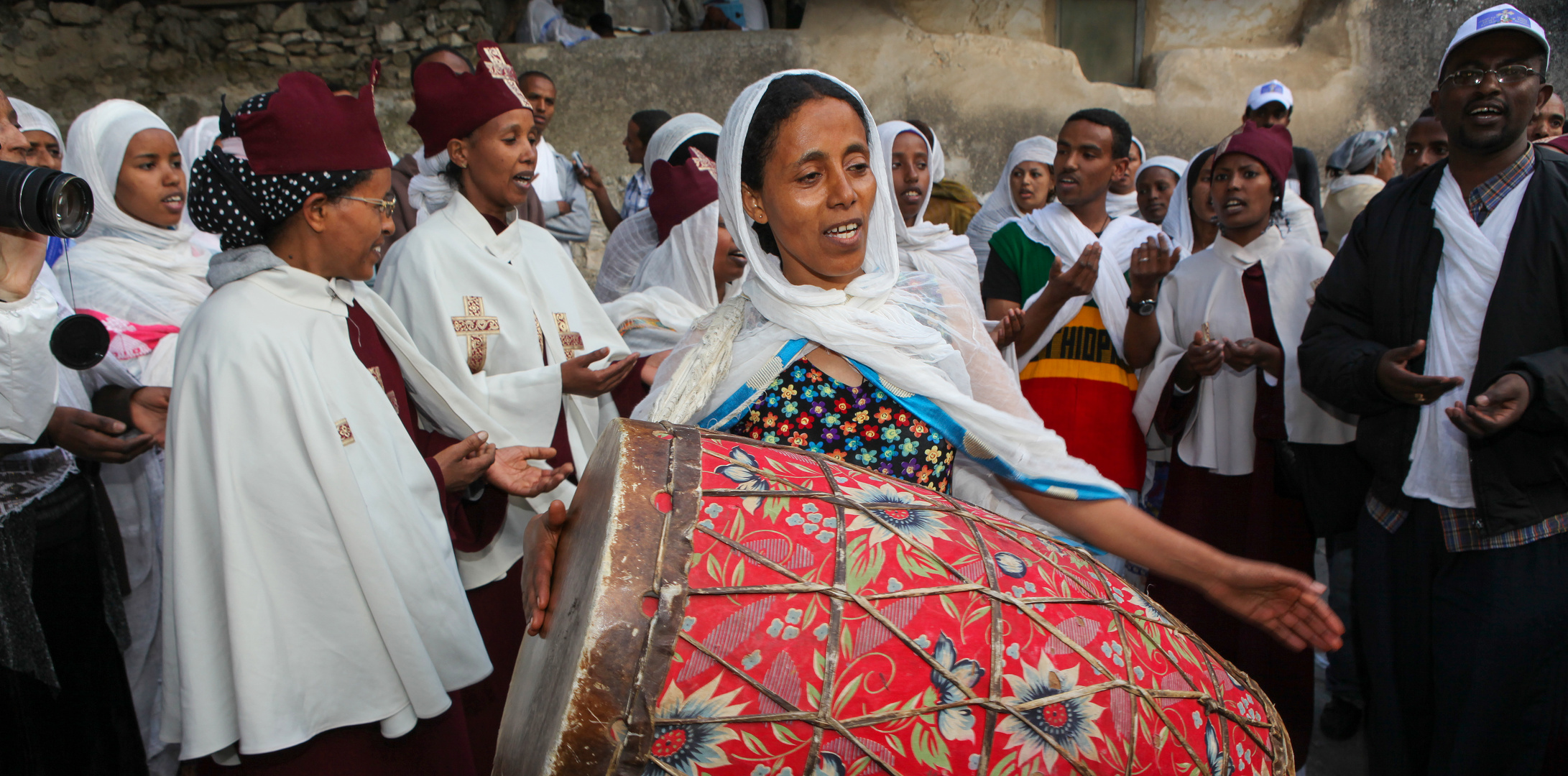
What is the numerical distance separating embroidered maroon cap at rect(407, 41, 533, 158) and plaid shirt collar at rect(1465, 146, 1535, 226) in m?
3.05

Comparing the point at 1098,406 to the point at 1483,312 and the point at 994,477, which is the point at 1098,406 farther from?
the point at 994,477

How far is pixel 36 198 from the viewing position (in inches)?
79.3

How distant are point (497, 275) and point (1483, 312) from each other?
3.02 meters

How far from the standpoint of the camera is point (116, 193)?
3.33 m

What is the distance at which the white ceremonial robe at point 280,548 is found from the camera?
201 centimetres

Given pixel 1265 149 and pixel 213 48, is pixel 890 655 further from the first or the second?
pixel 213 48

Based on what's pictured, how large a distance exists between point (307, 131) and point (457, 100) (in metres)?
0.95

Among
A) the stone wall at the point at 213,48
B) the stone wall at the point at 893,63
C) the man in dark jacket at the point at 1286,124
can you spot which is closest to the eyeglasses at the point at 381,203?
the man in dark jacket at the point at 1286,124

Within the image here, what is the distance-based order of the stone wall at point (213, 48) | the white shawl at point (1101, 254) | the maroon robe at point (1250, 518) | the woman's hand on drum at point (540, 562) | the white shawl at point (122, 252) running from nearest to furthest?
the woman's hand on drum at point (540, 562), the white shawl at point (122, 252), the maroon robe at point (1250, 518), the white shawl at point (1101, 254), the stone wall at point (213, 48)

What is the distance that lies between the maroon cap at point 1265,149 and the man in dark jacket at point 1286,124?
6.97ft

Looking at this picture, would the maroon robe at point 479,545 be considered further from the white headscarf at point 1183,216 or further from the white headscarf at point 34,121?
the white headscarf at point 1183,216

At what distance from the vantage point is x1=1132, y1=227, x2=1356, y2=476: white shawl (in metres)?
3.66

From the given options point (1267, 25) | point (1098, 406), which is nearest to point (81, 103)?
point (1098, 406)

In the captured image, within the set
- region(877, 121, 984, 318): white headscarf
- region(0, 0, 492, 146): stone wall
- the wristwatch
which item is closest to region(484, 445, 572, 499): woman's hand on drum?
region(877, 121, 984, 318): white headscarf
